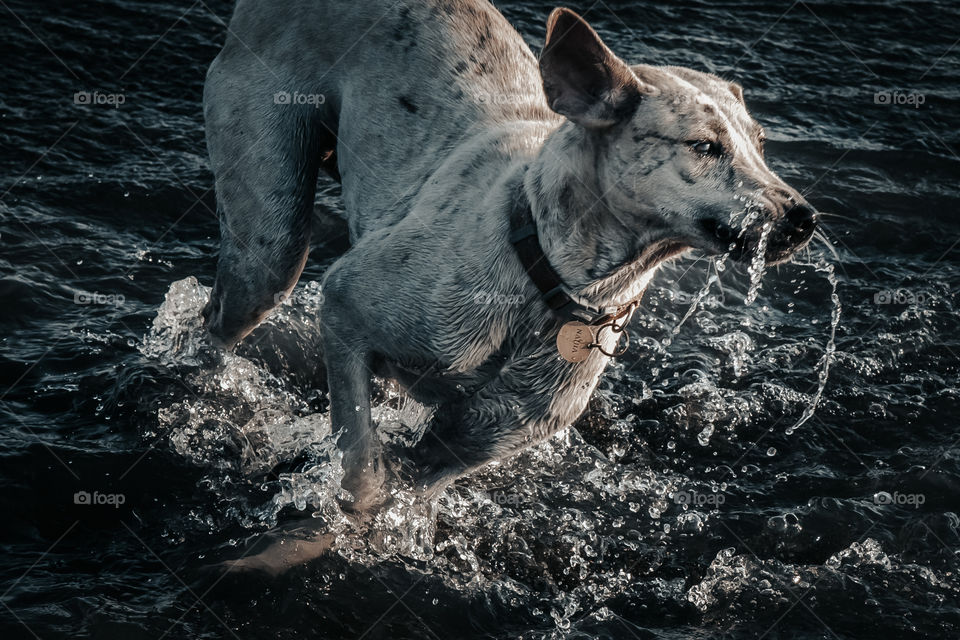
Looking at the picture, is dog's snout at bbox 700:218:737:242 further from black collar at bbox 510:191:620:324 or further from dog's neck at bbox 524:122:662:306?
black collar at bbox 510:191:620:324

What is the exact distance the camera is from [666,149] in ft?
10.4

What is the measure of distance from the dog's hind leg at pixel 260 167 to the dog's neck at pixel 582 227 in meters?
1.31

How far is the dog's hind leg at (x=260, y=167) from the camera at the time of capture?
4.39 m

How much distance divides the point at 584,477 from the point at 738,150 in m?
2.23

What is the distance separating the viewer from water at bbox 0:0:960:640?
4109 millimetres

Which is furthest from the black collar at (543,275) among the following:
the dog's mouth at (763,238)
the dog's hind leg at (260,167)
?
the dog's hind leg at (260,167)

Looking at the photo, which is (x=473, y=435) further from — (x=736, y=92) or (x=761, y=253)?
(x=736, y=92)

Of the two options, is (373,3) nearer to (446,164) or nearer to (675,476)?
(446,164)

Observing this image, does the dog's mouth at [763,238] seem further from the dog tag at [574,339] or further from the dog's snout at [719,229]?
the dog tag at [574,339]

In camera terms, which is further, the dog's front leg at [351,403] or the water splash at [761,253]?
the dog's front leg at [351,403]

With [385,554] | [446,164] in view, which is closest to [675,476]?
[385,554]

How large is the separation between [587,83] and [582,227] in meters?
0.44

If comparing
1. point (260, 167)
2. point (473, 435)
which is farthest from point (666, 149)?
point (260, 167)

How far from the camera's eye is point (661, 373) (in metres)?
5.80
